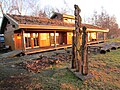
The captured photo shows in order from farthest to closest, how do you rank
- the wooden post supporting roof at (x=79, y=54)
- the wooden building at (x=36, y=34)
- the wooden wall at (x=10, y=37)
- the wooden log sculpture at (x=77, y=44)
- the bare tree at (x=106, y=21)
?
1. the bare tree at (x=106, y=21)
2. the wooden wall at (x=10, y=37)
3. the wooden building at (x=36, y=34)
4. the wooden log sculpture at (x=77, y=44)
5. the wooden post supporting roof at (x=79, y=54)

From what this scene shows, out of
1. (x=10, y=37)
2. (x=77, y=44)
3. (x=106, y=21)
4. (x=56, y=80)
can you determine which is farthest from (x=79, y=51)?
(x=106, y=21)

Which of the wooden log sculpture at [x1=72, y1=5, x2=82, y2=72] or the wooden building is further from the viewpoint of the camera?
the wooden building

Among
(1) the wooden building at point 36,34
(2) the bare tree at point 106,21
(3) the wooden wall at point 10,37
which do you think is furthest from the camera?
(2) the bare tree at point 106,21

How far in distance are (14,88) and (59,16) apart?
17386 mm

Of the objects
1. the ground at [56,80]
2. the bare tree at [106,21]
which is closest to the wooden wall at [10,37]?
the ground at [56,80]

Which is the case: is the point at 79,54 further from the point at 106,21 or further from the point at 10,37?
the point at 106,21

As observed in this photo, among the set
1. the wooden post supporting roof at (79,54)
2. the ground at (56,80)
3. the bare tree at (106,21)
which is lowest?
the ground at (56,80)

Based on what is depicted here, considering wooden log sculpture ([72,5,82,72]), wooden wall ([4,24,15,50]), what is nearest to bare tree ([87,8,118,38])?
wooden wall ([4,24,15,50])

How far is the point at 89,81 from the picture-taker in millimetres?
5648

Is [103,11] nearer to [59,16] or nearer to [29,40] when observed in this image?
[59,16]

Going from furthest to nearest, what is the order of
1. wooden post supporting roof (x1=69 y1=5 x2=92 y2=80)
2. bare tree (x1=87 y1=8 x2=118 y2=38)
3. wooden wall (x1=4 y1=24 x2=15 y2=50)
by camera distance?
bare tree (x1=87 y1=8 x2=118 y2=38), wooden wall (x1=4 y1=24 x2=15 y2=50), wooden post supporting roof (x1=69 y1=5 x2=92 y2=80)

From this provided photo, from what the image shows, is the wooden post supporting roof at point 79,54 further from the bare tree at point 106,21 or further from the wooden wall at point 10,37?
the bare tree at point 106,21

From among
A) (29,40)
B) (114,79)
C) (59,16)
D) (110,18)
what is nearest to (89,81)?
(114,79)

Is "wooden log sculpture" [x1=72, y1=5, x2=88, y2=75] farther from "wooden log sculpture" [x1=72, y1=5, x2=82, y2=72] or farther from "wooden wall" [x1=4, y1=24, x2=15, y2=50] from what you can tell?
"wooden wall" [x1=4, y1=24, x2=15, y2=50]
